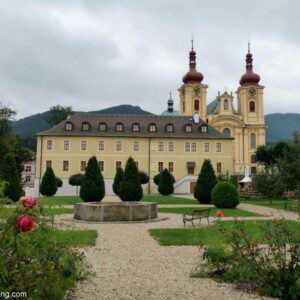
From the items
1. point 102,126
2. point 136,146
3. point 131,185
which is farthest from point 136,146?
point 131,185

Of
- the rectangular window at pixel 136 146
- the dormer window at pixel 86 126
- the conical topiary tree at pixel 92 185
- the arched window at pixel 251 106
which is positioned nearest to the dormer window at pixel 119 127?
the rectangular window at pixel 136 146

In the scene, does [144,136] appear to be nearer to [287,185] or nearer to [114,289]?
[287,185]

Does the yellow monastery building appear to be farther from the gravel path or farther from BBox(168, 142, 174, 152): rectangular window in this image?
the gravel path

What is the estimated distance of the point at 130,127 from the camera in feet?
179

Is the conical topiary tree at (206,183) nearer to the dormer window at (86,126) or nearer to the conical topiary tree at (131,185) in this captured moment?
the conical topiary tree at (131,185)

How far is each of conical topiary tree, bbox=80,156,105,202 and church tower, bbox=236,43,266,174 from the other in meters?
45.6

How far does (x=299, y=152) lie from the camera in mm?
29531

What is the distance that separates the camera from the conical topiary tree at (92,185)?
98.3 feet

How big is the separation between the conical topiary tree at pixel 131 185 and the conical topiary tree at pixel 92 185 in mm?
1708

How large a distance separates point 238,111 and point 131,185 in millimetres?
53614

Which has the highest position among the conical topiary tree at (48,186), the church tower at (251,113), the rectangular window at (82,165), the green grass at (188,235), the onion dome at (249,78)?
the onion dome at (249,78)

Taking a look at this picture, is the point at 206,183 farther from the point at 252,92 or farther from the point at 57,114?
the point at 57,114

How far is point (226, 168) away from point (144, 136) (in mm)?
11534

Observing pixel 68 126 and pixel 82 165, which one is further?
pixel 68 126
